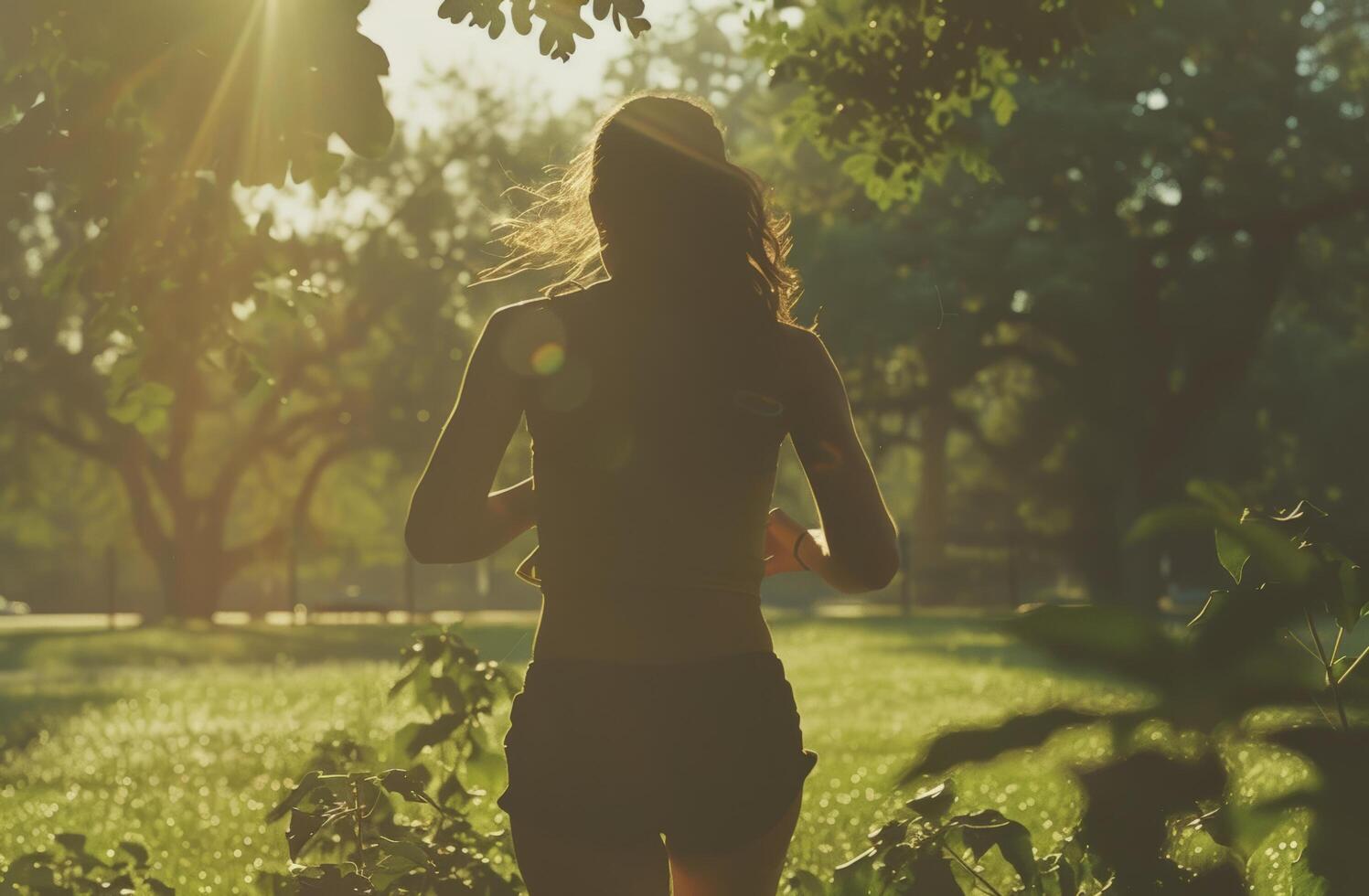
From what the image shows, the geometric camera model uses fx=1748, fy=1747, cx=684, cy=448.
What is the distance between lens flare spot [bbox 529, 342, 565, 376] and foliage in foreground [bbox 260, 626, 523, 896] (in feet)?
5.04

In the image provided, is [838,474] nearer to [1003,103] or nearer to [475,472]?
[475,472]

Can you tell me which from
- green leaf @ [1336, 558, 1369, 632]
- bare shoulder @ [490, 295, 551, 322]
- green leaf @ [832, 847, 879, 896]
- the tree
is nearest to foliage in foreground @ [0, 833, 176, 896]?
the tree

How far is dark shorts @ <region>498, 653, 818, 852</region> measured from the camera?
2404 millimetres

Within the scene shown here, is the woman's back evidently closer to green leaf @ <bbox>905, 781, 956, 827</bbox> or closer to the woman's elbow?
the woman's elbow

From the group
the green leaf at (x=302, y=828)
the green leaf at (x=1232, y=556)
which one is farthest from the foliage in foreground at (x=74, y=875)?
the green leaf at (x=1232, y=556)

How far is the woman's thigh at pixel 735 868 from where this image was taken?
2.47 m

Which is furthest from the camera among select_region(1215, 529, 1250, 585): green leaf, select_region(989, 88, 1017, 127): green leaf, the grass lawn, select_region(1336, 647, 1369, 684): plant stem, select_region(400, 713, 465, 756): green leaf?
select_region(989, 88, 1017, 127): green leaf

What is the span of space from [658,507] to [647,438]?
0.10m


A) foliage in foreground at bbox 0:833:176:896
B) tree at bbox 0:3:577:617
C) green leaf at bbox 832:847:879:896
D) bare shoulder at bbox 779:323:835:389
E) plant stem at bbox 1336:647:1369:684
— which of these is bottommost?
foliage in foreground at bbox 0:833:176:896

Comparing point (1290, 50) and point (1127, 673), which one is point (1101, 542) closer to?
point (1290, 50)

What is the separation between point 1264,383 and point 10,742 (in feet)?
105

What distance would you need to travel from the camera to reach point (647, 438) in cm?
242

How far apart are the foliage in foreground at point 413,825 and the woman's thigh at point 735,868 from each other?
4.14 ft

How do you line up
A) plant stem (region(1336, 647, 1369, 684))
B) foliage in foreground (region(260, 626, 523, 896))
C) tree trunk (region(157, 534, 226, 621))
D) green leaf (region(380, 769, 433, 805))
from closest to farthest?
plant stem (region(1336, 647, 1369, 684))
foliage in foreground (region(260, 626, 523, 896))
green leaf (region(380, 769, 433, 805))
tree trunk (region(157, 534, 226, 621))
